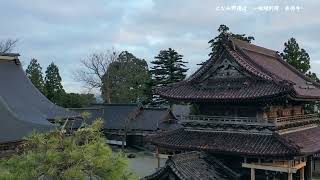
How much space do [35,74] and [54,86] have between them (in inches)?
139

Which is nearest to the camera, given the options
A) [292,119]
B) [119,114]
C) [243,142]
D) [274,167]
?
[274,167]

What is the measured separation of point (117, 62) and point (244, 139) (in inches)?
1800

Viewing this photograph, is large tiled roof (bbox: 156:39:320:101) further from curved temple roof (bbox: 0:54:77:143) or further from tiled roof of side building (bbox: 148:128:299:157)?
curved temple roof (bbox: 0:54:77:143)

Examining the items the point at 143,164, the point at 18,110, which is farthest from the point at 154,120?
the point at 18,110

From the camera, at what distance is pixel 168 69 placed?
55.1 m

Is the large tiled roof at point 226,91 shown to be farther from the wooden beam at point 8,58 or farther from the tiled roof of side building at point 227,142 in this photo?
the wooden beam at point 8,58

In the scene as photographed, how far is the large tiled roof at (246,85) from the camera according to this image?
60.5ft

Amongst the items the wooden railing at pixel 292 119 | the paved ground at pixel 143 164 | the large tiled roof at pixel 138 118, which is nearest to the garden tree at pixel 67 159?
the wooden railing at pixel 292 119

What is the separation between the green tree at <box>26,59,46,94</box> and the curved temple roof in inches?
1071

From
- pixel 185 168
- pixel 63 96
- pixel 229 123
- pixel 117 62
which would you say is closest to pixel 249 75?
pixel 229 123

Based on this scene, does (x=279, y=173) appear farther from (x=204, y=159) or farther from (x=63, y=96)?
(x=63, y=96)

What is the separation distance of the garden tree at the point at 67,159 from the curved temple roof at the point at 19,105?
638 centimetres

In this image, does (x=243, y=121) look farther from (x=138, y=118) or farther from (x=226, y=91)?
(x=138, y=118)

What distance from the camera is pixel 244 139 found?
19.1 metres
